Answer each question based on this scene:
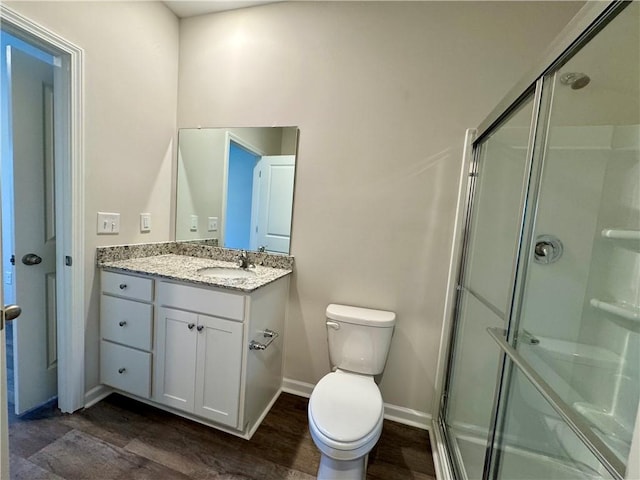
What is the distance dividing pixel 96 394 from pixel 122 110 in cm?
174

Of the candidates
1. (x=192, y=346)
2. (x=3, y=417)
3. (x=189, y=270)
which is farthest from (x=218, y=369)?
(x=3, y=417)

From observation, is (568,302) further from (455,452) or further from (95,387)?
(95,387)

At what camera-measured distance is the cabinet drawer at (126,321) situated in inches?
62.7

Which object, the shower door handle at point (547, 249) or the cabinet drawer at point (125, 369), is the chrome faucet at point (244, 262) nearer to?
the cabinet drawer at point (125, 369)

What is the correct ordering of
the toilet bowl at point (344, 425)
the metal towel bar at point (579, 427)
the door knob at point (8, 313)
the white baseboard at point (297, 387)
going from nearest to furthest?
the metal towel bar at point (579, 427) → the door knob at point (8, 313) → the toilet bowl at point (344, 425) → the white baseboard at point (297, 387)

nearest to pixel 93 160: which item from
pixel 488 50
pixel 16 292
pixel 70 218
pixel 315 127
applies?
pixel 70 218

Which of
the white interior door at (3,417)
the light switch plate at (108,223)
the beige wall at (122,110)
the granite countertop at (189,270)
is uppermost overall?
the beige wall at (122,110)

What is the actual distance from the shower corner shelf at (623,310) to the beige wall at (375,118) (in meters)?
0.67

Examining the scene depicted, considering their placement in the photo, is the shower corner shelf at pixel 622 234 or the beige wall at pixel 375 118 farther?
the beige wall at pixel 375 118

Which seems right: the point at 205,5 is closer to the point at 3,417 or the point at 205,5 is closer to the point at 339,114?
the point at 339,114

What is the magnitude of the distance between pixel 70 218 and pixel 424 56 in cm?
213

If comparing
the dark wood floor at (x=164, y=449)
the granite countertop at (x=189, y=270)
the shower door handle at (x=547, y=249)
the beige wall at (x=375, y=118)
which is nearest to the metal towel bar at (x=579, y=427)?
the shower door handle at (x=547, y=249)

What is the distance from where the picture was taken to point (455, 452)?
4.55 ft

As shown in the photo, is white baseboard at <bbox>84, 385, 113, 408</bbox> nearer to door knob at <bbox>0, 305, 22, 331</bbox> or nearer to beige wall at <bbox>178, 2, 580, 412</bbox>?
beige wall at <bbox>178, 2, 580, 412</bbox>
